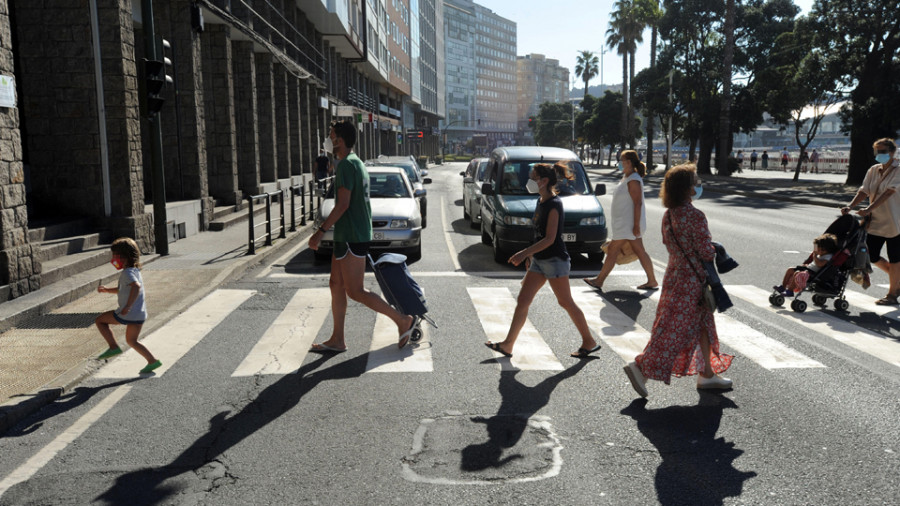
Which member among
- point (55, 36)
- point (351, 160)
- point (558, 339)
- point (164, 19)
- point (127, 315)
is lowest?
point (558, 339)

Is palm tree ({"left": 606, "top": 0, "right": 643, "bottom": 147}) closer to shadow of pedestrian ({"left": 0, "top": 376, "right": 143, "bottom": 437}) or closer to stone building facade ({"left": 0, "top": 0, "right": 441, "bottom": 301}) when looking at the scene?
stone building facade ({"left": 0, "top": 0, "right": 441, "bottom": 301})

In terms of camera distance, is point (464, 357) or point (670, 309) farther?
point (464, 357)

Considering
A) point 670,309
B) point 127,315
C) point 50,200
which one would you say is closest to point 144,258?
point 50,200

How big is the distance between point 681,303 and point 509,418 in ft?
4.69

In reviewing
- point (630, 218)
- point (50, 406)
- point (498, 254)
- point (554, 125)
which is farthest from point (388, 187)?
point (554, 125)

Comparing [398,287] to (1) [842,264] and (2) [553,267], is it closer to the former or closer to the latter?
(2) [553,267]

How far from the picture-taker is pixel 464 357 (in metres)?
6.52

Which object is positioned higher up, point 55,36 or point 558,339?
point 55,36

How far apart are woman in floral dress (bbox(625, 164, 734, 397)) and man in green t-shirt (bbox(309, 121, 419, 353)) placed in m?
2.41

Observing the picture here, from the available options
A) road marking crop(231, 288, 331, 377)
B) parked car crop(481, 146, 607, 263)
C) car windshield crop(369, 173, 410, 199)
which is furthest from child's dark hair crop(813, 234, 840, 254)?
car windshield crop(369, 173, 410, 199)

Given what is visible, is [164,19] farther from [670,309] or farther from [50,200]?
[670,309]

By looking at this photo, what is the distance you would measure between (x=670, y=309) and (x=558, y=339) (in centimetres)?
206

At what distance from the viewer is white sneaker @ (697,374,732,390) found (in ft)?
18.1

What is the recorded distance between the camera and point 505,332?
294 inches
